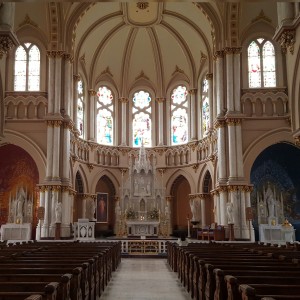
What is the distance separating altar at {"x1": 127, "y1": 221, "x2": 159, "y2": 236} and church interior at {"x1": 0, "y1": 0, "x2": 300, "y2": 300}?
0.08 metres

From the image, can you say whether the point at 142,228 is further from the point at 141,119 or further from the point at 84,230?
the point at 141,119

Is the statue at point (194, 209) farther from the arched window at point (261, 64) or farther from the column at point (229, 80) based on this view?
the arched window at point (261, 64)

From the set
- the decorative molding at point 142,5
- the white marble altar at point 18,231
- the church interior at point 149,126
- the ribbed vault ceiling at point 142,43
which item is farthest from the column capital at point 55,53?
the white marble altar at point 18,231

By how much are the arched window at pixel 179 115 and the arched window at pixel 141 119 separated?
215 centimetres

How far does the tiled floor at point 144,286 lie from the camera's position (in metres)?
11.9

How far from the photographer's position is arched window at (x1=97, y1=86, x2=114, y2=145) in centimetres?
4041

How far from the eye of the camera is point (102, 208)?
130 feet

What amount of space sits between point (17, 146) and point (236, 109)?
14.5m

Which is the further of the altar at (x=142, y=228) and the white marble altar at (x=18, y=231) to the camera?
the altar at (x=142, y=228)

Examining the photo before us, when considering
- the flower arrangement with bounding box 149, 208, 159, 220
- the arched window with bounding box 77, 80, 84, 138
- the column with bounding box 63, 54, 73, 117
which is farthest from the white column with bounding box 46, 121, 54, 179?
the flower arrangement with bounding box 149, 208, 159, 220

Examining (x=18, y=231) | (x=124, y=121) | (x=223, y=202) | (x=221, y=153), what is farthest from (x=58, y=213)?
(x=124, y=121)

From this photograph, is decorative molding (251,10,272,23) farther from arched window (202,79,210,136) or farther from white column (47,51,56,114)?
white column (47,51,56,114)

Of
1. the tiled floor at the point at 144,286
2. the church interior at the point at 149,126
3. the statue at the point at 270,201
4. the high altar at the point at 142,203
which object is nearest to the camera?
the tiled floor at the point at 144,286

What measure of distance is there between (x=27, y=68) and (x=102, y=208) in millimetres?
13817
